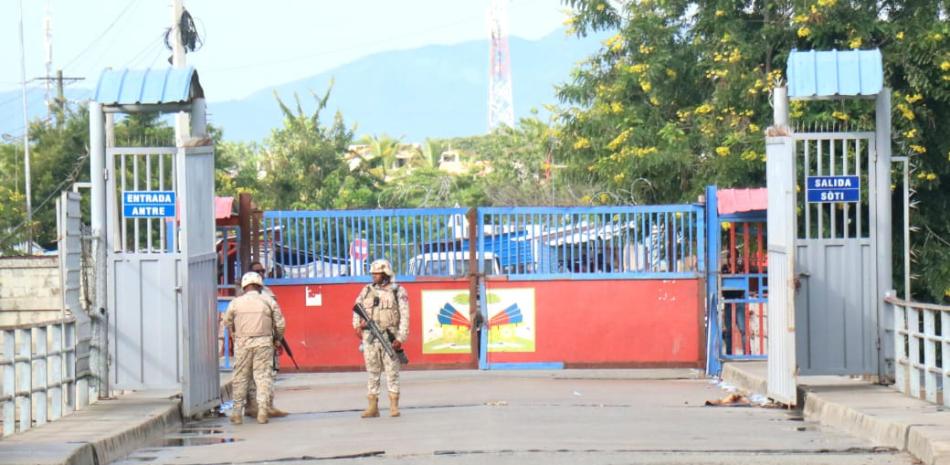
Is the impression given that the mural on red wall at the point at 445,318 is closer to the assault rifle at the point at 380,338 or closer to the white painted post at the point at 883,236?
the assault rifle at the point at 380,338

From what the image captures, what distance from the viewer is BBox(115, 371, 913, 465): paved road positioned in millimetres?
12344

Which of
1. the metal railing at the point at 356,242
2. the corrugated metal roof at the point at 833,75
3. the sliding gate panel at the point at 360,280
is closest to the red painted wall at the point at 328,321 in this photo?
the sliding gate panel at the point at 360,280

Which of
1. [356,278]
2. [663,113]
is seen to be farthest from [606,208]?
[663,113]

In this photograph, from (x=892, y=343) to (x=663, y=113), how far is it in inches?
581

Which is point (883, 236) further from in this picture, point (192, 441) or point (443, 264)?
point (192, 441)

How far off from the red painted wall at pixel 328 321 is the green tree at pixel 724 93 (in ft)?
26.4

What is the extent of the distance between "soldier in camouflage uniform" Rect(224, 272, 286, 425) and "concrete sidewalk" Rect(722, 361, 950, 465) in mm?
5858

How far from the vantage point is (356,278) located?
21.9m

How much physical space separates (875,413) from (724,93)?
50.9ft

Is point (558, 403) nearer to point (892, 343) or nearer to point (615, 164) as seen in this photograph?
point (892, 343)

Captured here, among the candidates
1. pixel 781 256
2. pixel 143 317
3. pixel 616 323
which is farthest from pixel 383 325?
pixel 616 323

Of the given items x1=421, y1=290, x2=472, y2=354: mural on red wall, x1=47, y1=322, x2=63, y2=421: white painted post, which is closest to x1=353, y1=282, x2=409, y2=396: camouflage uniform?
x1=47, y1=322, x2=63, y2=421: white painted post

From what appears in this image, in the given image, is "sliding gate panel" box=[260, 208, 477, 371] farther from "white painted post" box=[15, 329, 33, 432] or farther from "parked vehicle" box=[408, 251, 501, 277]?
"white painted post" box=[15, 329, 33, 432]

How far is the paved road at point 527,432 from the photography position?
12.3 meters
